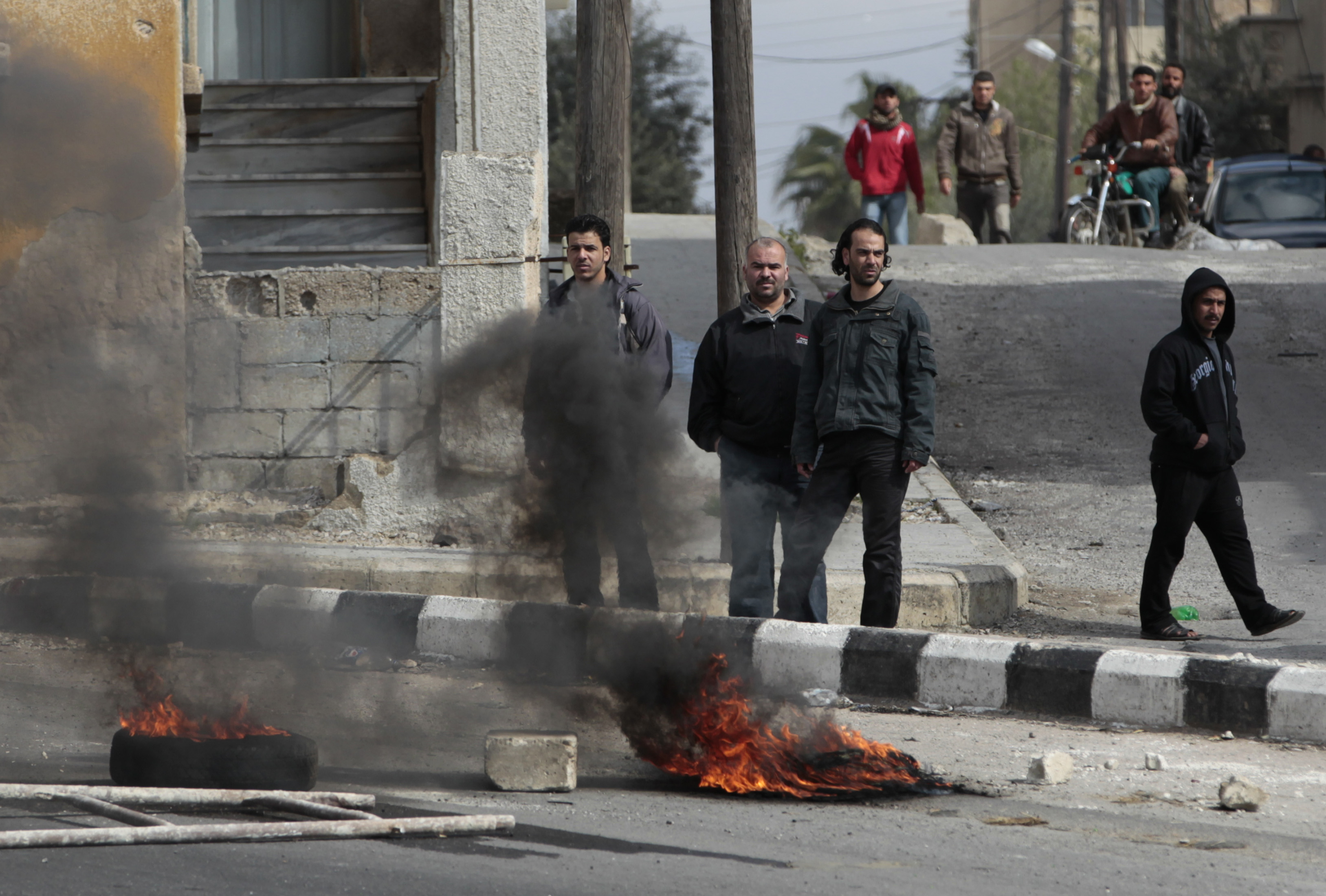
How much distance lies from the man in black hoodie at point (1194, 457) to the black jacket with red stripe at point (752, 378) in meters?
1.61

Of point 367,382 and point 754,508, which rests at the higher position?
point 367,382

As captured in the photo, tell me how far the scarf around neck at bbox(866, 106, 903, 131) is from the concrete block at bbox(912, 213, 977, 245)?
261 inches

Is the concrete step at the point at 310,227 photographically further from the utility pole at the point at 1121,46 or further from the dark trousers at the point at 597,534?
the utility pole at the point at 1121,46

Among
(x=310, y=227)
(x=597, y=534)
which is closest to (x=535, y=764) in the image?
(x=597, y=534)

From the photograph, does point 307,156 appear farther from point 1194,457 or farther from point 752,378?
point 1194,457

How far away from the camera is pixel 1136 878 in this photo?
11.5 feet

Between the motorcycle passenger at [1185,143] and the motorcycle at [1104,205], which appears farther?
the motorcycle at [1104,205]

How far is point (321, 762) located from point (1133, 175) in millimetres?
14721

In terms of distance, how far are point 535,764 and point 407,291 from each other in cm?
521

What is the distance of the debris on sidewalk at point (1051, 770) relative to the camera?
448 centimetres

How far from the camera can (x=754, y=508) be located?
19.8 ft

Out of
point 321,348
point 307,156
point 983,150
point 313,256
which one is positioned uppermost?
point 983,150

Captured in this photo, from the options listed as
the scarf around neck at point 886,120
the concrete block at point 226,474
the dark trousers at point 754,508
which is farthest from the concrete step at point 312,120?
the scarf around neck at point 886,120

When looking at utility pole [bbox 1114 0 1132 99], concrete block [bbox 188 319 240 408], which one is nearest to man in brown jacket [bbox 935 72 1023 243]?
concrete block [bbox 188 319 240 408]
